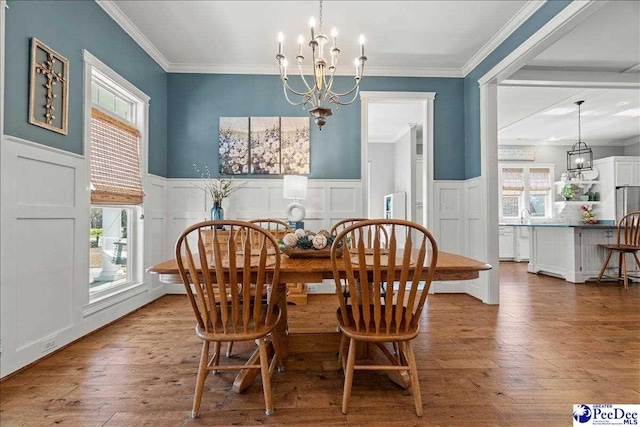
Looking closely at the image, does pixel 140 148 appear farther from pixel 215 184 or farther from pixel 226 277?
pixel 226 277

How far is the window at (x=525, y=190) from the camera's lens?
7773mm

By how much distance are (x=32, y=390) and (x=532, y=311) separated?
4.05 m

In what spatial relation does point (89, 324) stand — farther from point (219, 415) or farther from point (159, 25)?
point (159, 25)

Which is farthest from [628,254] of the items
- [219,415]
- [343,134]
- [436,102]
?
[219,415]

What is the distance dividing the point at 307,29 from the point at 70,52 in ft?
6.78

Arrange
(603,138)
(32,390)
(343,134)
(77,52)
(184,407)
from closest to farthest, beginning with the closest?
(184,407) → (32,390) → (77,52) → (343,134) → (603,138)

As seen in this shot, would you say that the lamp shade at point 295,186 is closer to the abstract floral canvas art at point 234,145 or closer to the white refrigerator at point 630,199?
the abstract floral canvas art at point 234,145

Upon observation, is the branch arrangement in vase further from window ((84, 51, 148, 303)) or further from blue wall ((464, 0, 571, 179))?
blue wall ((464, 0, 571, 179))

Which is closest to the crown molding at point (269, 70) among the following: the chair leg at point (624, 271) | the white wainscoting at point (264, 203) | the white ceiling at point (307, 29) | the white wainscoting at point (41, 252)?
the white ceiling at point (307, 29)

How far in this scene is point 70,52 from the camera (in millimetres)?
2488

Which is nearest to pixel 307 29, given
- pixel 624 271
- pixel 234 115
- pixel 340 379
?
pixel 234 115

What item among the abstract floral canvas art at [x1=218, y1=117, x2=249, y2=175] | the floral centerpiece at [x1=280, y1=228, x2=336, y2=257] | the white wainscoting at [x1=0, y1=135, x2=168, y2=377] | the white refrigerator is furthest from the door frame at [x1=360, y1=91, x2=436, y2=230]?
the white refrigerator

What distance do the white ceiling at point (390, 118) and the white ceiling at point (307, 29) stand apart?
3.83 ft

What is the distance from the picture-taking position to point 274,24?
3260 millimetres
